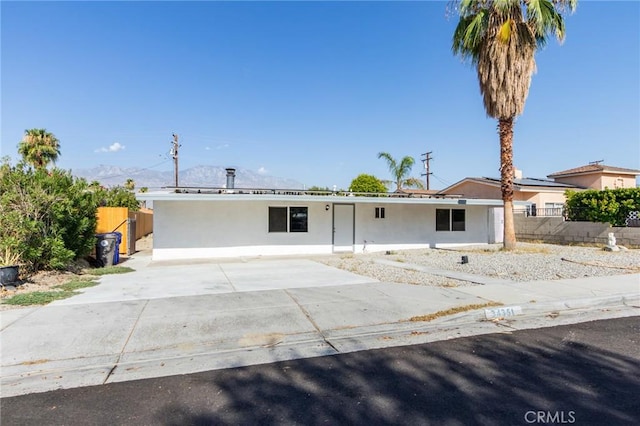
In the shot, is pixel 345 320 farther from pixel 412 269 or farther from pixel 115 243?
pixel 115 243

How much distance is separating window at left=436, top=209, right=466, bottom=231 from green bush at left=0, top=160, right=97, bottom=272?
15922 millimetres

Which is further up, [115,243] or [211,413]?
[115,243]

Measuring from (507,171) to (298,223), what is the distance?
31.2 feet

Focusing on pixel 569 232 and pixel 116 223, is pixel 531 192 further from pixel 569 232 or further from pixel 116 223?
pixel 116 223

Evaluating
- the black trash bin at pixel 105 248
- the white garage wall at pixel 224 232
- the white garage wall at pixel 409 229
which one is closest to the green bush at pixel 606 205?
the white garage wall at pixel 409 229

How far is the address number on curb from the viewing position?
630 cm

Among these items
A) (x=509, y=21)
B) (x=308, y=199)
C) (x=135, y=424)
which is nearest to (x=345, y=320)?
(x=135, y=424)

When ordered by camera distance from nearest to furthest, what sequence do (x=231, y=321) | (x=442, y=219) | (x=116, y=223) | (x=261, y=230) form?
(x=231, y=321) < (x=261, y=230) < (x=116, y=223) < (x=442, y=219)

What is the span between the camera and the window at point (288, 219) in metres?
16.2

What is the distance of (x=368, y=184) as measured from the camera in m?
34.8

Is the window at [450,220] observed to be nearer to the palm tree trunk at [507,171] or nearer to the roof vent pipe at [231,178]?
the palm tree trunk at [507,171]

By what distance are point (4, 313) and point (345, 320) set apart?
5.85m

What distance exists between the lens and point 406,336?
5406 millimetres

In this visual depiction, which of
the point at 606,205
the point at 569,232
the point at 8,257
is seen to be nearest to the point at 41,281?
the point at 8,257
